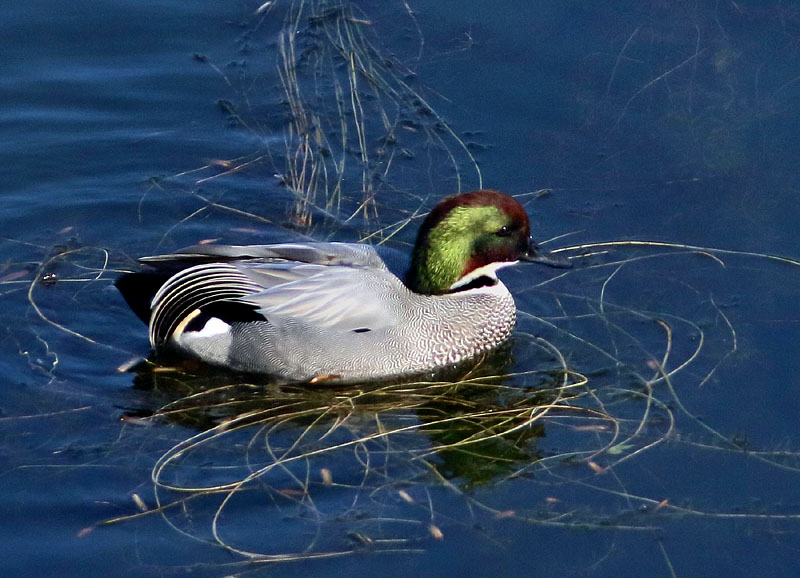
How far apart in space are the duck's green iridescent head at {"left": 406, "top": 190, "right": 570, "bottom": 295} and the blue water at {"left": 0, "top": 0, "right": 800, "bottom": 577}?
568 millimetres

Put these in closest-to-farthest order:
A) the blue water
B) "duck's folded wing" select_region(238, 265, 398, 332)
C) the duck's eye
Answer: the blue water
"duck's folded wing" select_region(238, 265, 398, 332)
the duck's eye

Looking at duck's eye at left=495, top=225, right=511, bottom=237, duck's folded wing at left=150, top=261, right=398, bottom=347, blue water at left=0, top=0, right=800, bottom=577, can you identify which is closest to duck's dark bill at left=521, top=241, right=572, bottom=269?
duck's eye at left=495, top=225, right=511, bottom=237

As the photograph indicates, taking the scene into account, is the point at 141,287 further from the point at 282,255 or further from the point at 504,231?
the point at 504,231

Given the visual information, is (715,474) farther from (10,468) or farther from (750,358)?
(10,468)

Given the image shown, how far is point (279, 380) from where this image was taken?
24.3 ft

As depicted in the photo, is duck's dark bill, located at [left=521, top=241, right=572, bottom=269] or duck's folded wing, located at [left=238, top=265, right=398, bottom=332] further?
duck's dark bill, located at [left=521, top=241, right=572, bottom=269]

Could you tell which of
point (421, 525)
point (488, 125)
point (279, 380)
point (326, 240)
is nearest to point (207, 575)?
point (421, 525)

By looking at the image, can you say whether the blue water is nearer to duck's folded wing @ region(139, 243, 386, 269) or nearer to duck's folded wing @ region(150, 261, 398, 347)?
duck's folded wing @ region(150, 261, 398, 347)

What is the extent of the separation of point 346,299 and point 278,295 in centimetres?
41

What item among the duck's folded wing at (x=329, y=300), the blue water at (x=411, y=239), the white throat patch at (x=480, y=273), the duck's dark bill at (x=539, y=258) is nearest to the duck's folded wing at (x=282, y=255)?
the duck's folded wing at (x=329, y=300)

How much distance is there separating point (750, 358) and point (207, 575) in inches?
137

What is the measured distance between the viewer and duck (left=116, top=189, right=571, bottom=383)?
23.9 feet

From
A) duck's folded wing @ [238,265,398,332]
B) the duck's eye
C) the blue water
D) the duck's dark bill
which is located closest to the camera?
the blue water

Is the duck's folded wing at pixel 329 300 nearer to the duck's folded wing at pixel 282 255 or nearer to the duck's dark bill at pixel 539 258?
the duck's folded wing at pixel 282 255
